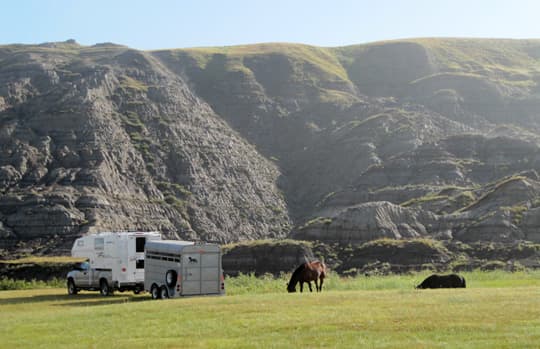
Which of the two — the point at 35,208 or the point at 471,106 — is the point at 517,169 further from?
the point at 35,208

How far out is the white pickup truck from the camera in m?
46.4

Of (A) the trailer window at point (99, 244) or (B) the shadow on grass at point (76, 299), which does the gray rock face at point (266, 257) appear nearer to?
(A) the trailer window at point (99, 244)

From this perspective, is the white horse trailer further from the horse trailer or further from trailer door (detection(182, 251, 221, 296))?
trailer door (detection(182, 251, 221, 296))

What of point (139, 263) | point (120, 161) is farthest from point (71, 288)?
point (120, 161)

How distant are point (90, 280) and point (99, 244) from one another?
2.28 m

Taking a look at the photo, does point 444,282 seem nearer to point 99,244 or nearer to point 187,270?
point 187,270

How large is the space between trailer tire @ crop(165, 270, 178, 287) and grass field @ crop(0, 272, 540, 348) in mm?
5978

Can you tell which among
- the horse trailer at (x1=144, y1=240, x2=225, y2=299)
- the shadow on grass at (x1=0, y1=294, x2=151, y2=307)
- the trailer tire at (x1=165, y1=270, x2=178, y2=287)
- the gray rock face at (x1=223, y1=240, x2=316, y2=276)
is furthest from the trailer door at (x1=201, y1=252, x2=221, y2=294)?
the gray rock face at (x1=223, y1=240, x2=316, y2=276)

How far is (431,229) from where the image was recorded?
10156 cm

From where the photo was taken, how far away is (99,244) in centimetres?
4744

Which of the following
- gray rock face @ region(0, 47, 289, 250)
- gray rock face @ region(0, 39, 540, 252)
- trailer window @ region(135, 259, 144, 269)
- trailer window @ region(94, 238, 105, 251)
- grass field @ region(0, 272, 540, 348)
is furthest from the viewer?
gray rock face @ region(0, 47, 289, 250)

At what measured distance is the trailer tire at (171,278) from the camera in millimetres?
38375

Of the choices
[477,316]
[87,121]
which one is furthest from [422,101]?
[477,316]

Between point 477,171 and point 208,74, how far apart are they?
83785mm
